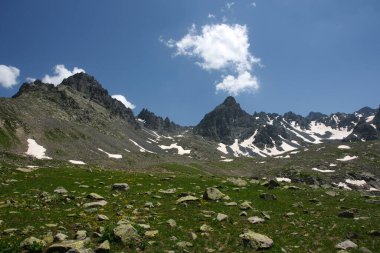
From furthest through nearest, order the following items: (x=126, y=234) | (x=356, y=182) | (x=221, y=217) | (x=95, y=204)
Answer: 1. (x=356, y=182)
2. (x=95, y=204)
3. (x=221, y=217)
4. (x=126, y=234)

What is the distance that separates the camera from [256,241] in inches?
824

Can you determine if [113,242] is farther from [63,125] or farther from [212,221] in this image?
[63,125]

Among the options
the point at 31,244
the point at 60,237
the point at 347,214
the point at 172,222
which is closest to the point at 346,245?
the point at 347,214

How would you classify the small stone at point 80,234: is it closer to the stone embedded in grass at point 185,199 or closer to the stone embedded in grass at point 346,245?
the stone embedded in grass at point 185,199

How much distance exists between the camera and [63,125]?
187 metres

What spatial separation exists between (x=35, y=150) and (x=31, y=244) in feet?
421


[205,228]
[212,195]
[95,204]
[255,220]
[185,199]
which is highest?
[212,195]

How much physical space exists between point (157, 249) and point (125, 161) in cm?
13386

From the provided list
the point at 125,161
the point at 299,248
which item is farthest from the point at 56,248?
the point at 125,161

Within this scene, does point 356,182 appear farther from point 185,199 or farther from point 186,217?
point 186,217

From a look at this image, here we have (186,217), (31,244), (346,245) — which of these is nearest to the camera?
(31,244)

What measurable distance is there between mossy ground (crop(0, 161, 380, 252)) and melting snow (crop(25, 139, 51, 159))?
96.4 metres

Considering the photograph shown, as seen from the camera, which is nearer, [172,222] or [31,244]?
[31,244]

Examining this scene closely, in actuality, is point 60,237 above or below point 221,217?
below
